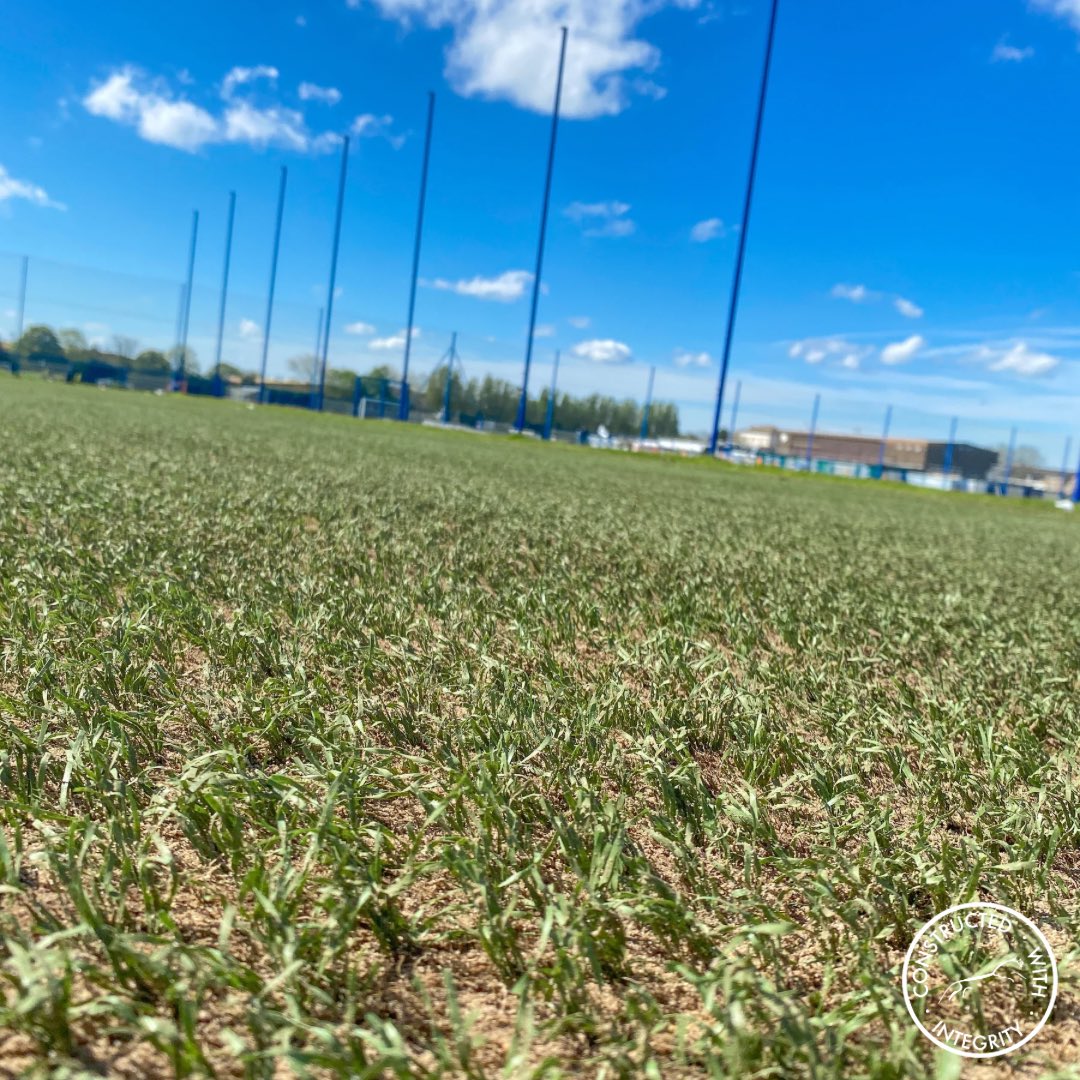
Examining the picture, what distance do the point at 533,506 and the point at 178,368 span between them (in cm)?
4595

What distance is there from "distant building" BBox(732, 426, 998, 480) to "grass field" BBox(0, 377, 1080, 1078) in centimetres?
4253

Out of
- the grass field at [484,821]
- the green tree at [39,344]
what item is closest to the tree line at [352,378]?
the green tree at [39,344]

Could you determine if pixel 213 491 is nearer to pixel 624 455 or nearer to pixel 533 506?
pixel 533 506

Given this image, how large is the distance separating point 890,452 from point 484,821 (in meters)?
66.3

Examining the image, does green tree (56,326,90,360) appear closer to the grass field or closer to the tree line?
the tree line

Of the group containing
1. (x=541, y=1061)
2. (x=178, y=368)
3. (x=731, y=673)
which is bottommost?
(x=541, y=1061)

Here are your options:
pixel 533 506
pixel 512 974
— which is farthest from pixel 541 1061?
pixel 533 506

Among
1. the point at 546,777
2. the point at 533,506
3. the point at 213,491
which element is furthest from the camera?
the point at 533,506

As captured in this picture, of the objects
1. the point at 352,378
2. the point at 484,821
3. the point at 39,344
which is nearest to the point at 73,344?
the point at 39,344

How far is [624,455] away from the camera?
22.6 metres

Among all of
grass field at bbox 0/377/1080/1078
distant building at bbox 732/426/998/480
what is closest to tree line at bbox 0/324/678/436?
distant building at bbox 732/426/998/480

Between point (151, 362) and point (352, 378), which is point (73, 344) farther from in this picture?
point (352, 378)

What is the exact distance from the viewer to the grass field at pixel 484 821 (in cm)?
73

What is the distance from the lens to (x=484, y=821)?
3.40 ft
